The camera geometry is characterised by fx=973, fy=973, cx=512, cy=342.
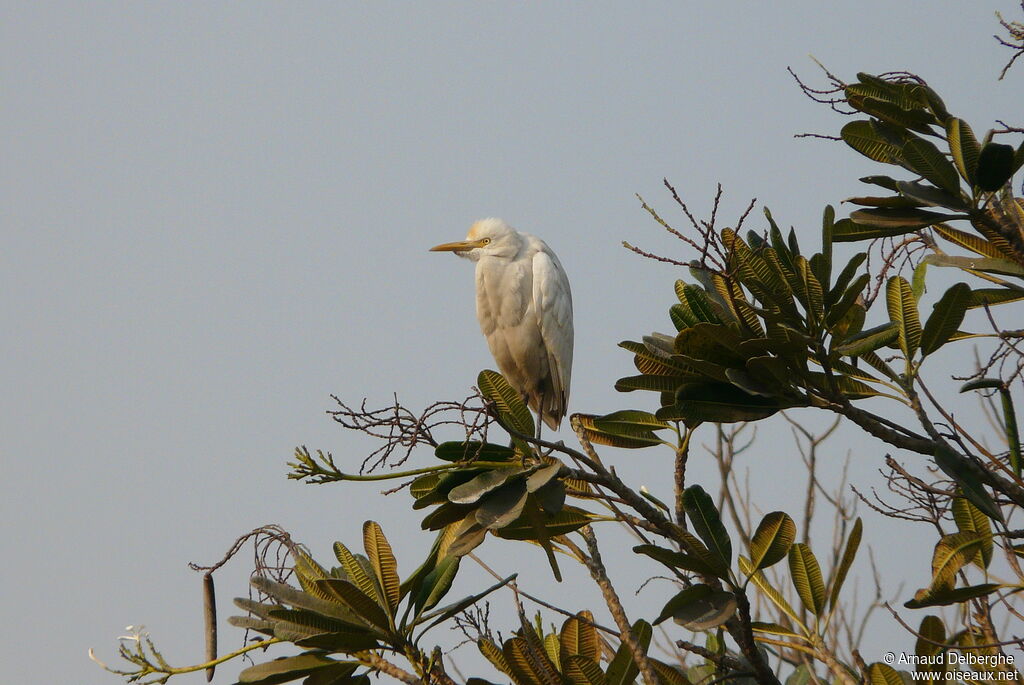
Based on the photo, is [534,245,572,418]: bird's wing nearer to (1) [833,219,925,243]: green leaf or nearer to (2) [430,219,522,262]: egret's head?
(2) [430,219,522,262]: egret's head

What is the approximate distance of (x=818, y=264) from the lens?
214 centimetres

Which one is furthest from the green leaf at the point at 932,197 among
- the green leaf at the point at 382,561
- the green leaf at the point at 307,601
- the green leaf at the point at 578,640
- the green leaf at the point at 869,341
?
the green leaf at the point at 307,601

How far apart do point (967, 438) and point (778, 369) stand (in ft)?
1.52

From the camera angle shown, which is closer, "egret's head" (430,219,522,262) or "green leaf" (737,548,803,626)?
"green leaf" (737,548,803,626)

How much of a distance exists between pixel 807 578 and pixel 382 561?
106 centimetres

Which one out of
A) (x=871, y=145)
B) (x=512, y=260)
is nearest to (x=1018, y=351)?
(x=871, y=145)

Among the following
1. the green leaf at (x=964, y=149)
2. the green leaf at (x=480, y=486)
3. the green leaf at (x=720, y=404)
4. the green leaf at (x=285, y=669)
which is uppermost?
the green leaf at (x=964, y=149)

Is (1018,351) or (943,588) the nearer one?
(943,588)

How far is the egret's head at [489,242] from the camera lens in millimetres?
5555

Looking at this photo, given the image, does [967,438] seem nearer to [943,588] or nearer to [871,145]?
[943,588]

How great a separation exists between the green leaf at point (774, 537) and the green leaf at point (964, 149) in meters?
0.91

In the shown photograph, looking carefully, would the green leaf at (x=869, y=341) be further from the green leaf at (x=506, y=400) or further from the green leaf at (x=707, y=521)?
the green leaf at (x=506, y=400)

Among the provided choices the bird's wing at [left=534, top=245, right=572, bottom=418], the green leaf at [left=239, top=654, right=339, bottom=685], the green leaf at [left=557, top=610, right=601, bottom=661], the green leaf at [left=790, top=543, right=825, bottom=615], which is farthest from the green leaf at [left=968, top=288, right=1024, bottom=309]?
the bird's wing at [left=534, top=245, right=572, bottom=418]

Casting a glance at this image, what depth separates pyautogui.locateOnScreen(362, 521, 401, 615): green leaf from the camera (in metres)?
2.37
